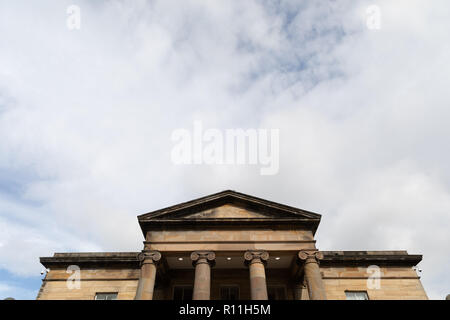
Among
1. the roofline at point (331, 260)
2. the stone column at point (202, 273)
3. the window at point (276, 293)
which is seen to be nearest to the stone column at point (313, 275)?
the roofline at point (331, 260)

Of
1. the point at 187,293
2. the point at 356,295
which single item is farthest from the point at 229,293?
the point at 356,295

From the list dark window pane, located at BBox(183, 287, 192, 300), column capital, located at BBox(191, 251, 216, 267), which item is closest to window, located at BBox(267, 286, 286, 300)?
dark window pane, located at BBox(183, 287, 192, 300)

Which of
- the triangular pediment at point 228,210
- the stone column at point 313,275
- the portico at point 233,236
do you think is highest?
the triangular pediment at point 228,210

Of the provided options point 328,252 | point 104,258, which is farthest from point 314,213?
point 104,258

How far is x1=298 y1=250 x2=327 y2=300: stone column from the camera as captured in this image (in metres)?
18.1

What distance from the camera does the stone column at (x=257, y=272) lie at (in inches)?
715

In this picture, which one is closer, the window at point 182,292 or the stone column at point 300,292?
the stone column at point 300,292

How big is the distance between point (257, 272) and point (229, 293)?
532cm

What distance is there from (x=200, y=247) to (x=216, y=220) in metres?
2.08

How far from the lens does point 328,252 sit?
23719 millimetres

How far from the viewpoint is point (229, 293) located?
2302 cm

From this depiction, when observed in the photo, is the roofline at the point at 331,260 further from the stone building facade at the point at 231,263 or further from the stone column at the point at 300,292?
the stone column at the point at 300,292

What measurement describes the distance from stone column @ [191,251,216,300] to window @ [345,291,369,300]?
10.7m
